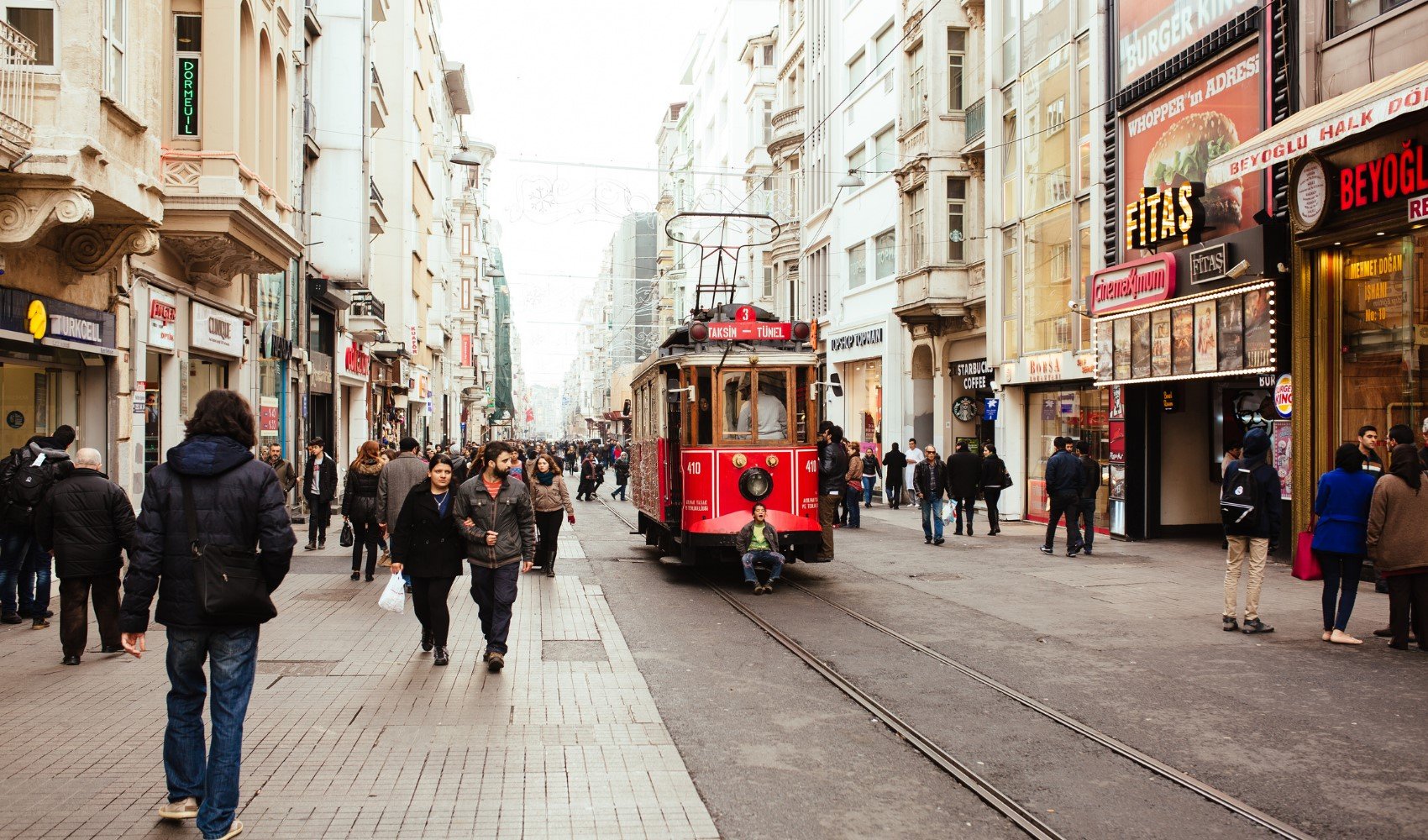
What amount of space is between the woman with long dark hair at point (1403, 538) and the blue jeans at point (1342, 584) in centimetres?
23

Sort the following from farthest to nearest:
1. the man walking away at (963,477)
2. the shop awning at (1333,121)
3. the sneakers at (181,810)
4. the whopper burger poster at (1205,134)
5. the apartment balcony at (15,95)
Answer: the man walking away at (963,477) → the whopper burger poster at (1205,134) → the shop awning at (1333,121) → the apartment balcony at (15,95) → the sneakers at (181,810)

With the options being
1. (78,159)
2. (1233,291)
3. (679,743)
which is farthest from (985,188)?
(679,743)

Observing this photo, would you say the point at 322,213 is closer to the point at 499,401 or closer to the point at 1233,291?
the point at 1233,291

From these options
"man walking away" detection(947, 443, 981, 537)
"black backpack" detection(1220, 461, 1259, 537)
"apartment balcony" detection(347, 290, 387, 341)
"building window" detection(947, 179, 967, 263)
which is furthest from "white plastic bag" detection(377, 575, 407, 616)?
"apartment balcony" detection(347, 290, 387, 341)

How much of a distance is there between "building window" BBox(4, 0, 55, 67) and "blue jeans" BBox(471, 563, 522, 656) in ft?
26.1

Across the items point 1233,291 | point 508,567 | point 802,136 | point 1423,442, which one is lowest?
A: point 508,567

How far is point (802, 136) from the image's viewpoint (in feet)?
141

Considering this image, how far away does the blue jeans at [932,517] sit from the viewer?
20.4 meters

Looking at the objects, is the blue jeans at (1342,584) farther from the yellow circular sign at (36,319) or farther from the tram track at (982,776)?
the yellow circular sign at (36,319)

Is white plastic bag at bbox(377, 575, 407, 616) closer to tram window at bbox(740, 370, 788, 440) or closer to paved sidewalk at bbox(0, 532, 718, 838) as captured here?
paved sidewalk at bbox(0, 532, 718, 838)

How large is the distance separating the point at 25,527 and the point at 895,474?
21583 mm

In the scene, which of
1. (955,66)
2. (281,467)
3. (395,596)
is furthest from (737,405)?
(955,66)

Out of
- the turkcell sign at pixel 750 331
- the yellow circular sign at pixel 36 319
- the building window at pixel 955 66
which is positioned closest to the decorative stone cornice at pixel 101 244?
the yellow circular sign at pixel 36 319

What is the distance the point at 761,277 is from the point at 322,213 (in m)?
26.8
